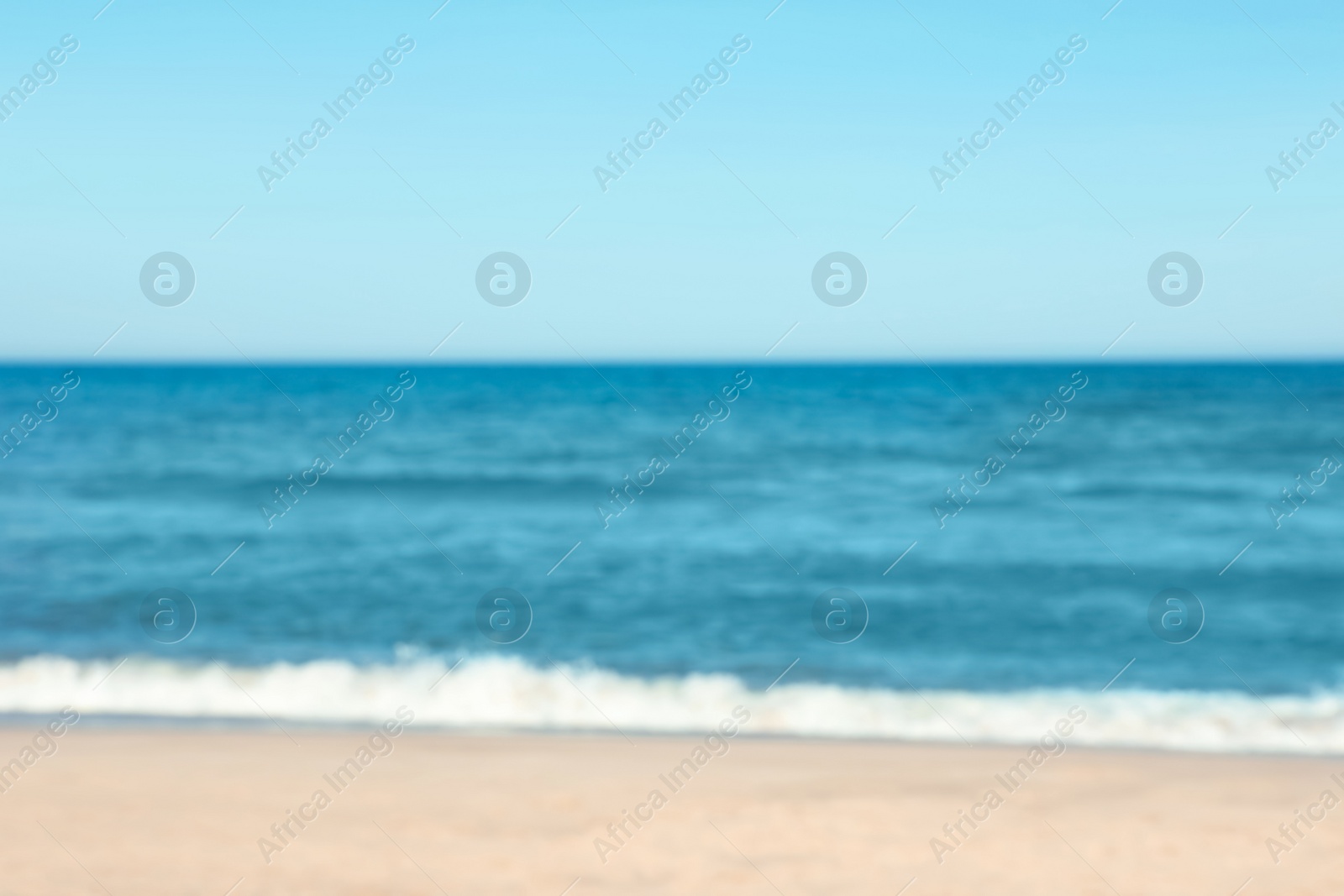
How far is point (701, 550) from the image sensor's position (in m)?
12.7

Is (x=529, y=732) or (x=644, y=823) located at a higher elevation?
(x=644, y=823)

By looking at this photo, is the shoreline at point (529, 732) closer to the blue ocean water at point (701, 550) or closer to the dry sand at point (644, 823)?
the dry sand at point (644, 823)

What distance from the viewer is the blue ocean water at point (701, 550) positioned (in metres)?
8.68

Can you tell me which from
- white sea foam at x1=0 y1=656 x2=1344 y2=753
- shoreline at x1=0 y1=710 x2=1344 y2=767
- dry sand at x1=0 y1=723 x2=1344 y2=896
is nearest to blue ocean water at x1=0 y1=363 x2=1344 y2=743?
white sea foam at x1=0 y1=656 x2=1344 y2=753

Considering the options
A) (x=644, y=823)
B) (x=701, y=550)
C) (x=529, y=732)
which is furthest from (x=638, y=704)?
(x=701, y=550)

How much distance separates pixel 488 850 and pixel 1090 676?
18.6ft

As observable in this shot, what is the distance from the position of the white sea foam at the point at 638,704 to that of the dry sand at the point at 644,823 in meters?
0.76

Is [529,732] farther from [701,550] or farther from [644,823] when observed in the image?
[701,550]

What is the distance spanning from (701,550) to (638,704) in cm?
509

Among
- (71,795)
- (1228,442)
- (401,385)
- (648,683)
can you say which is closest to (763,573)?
(648,683)

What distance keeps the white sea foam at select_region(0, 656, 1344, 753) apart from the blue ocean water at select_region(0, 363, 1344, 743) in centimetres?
10

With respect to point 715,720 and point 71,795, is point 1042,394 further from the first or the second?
point 71,795

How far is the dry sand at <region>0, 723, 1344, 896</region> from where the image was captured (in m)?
4.58

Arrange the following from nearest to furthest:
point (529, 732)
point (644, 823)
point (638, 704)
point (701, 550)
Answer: point (644, 823) < point (529, 732) < point (638, 704) < point (701, 550)
